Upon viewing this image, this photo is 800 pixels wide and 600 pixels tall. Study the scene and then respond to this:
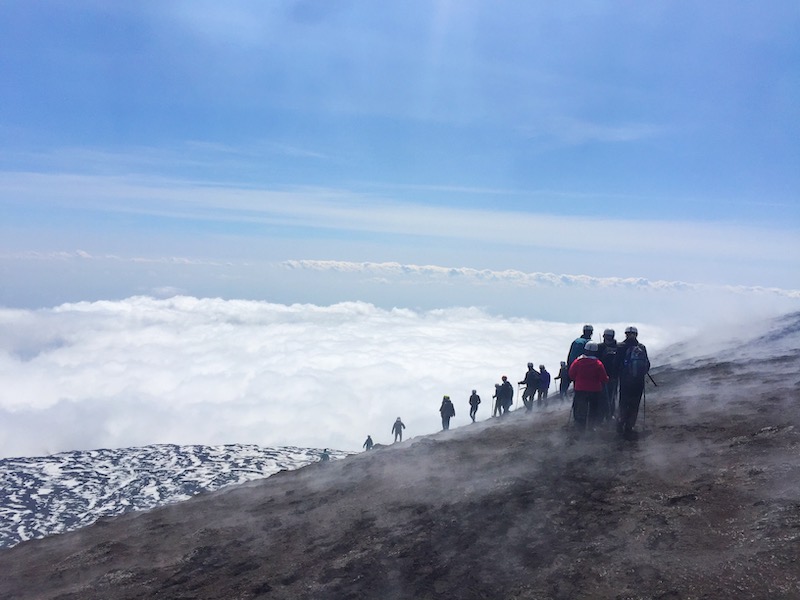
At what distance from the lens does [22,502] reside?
89.8 meters

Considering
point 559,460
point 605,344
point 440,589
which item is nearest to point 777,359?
point 605,344

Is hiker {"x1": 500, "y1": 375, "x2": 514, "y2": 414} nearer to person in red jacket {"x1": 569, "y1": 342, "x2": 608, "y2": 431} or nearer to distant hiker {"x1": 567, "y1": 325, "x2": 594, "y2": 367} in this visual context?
distant hiker {"x1": 567, "y1": 325, "x2": 594, "y2": 367}

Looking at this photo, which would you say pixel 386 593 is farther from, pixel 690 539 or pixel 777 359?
pixel 777 359

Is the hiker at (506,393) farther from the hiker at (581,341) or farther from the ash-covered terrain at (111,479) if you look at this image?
the ash-covered terrain at (111,479)

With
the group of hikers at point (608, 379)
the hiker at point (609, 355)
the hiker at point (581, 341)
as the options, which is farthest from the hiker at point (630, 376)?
the hiker at point (581, 341)

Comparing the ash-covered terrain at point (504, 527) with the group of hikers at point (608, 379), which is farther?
the group of hikers at point (608, 379)

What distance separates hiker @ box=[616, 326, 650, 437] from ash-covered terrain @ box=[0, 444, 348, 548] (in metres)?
63.7

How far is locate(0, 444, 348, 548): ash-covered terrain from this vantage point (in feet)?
262

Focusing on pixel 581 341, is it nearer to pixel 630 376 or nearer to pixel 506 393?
pixel 630 376

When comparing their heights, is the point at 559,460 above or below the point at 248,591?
above

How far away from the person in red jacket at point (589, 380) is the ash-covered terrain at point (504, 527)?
68cm

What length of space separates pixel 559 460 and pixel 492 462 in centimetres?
Result: 209

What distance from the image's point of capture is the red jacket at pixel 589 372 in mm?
15359

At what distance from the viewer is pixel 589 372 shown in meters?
15.4
